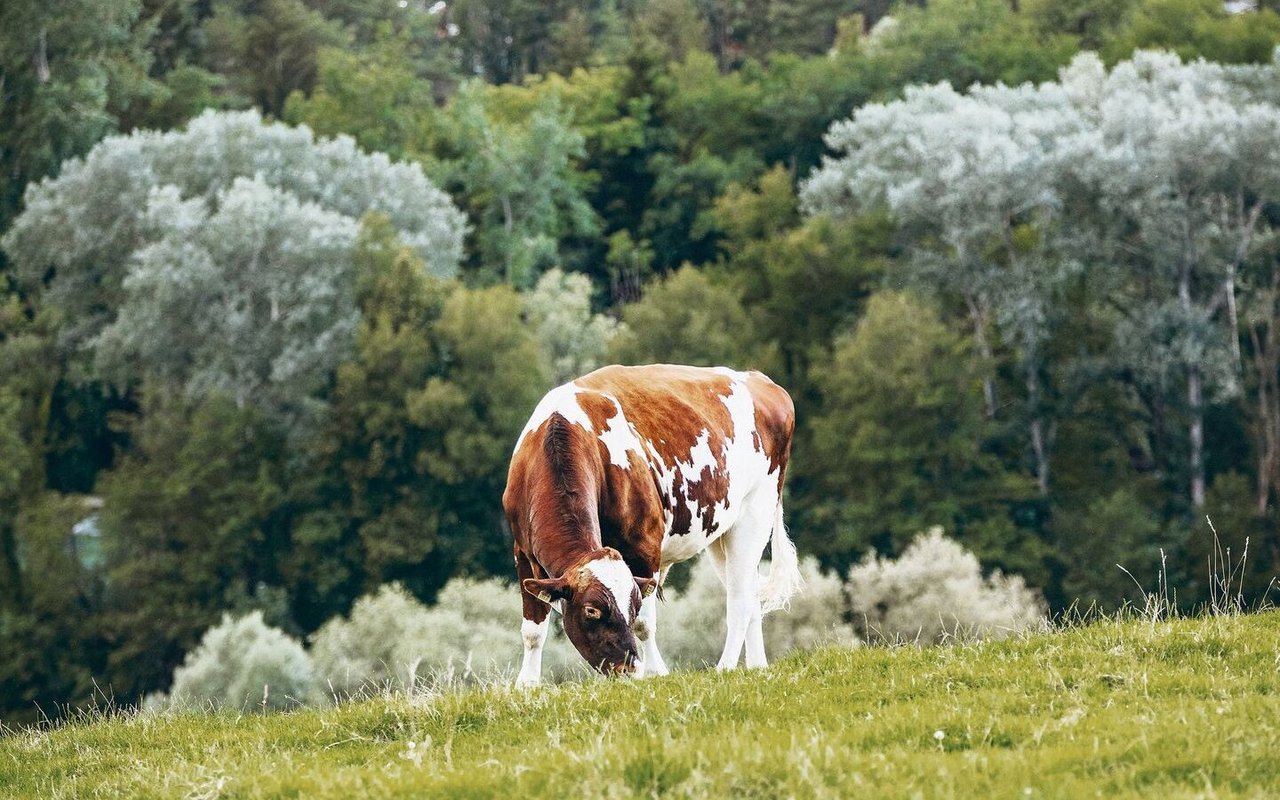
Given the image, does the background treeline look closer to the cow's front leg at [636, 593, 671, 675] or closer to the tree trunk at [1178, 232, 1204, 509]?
the tree trunk at [1178, 232, 1204, 509]

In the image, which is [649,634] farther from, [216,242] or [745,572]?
[216,242]

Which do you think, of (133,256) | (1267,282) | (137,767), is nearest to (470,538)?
(133,256)

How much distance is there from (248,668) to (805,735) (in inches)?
1704

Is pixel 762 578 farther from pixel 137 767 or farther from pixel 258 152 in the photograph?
pixel 258 152

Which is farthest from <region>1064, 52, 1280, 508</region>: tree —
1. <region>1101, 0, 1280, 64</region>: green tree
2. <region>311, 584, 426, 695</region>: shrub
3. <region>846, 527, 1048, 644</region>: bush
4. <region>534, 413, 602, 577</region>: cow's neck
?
<region>534, 413, 602, 577</region>: cow's neck

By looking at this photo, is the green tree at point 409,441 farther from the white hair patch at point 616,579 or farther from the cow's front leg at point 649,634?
the white hair patch at point 616,579

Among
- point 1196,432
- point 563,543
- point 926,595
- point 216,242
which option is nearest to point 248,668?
point 926,595

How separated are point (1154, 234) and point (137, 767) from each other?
57038 millimetres

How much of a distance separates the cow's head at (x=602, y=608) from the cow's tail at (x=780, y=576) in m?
3.02

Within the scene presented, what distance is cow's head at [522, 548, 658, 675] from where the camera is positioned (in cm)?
1012

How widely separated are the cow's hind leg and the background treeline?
45.1 meters

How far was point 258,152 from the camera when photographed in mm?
68500

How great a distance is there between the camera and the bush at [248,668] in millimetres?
48219

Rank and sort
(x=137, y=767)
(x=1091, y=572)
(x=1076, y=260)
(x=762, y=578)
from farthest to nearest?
(x=1076, y=260)
(x=1091, y=572)
(x=762, y=578)
(x=137, y=767)
